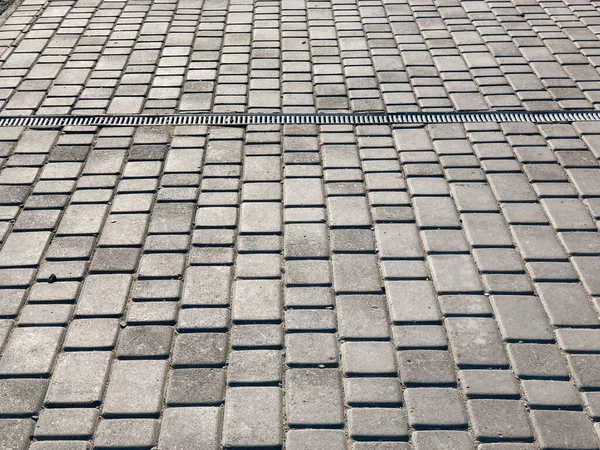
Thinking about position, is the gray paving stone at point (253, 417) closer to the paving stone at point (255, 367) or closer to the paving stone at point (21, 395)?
the paving stone at point (255, 367)

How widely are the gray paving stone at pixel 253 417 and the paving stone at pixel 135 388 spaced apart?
309mm

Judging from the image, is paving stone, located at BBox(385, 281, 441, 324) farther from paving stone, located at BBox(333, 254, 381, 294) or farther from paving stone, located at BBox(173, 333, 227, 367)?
paving stone, located at BBox(173, 333, 227, 367)

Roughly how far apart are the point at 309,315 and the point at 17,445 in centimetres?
136

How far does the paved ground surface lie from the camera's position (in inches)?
116

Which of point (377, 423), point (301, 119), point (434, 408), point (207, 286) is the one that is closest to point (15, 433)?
point (207, 286)

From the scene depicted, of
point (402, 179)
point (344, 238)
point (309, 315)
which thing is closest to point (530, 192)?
point (402, 179)

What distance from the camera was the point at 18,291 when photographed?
3.55 m

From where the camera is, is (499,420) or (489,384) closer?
(499,420)

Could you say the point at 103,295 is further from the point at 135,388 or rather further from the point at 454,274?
the point at 454,274

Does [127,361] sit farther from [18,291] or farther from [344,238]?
[344,238]

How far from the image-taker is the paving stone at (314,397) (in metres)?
2.89

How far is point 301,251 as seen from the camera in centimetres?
380

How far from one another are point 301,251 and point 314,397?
1.00 metres

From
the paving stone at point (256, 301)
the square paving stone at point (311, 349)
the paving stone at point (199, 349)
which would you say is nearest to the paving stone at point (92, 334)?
the paving stone at point (199, 349)
